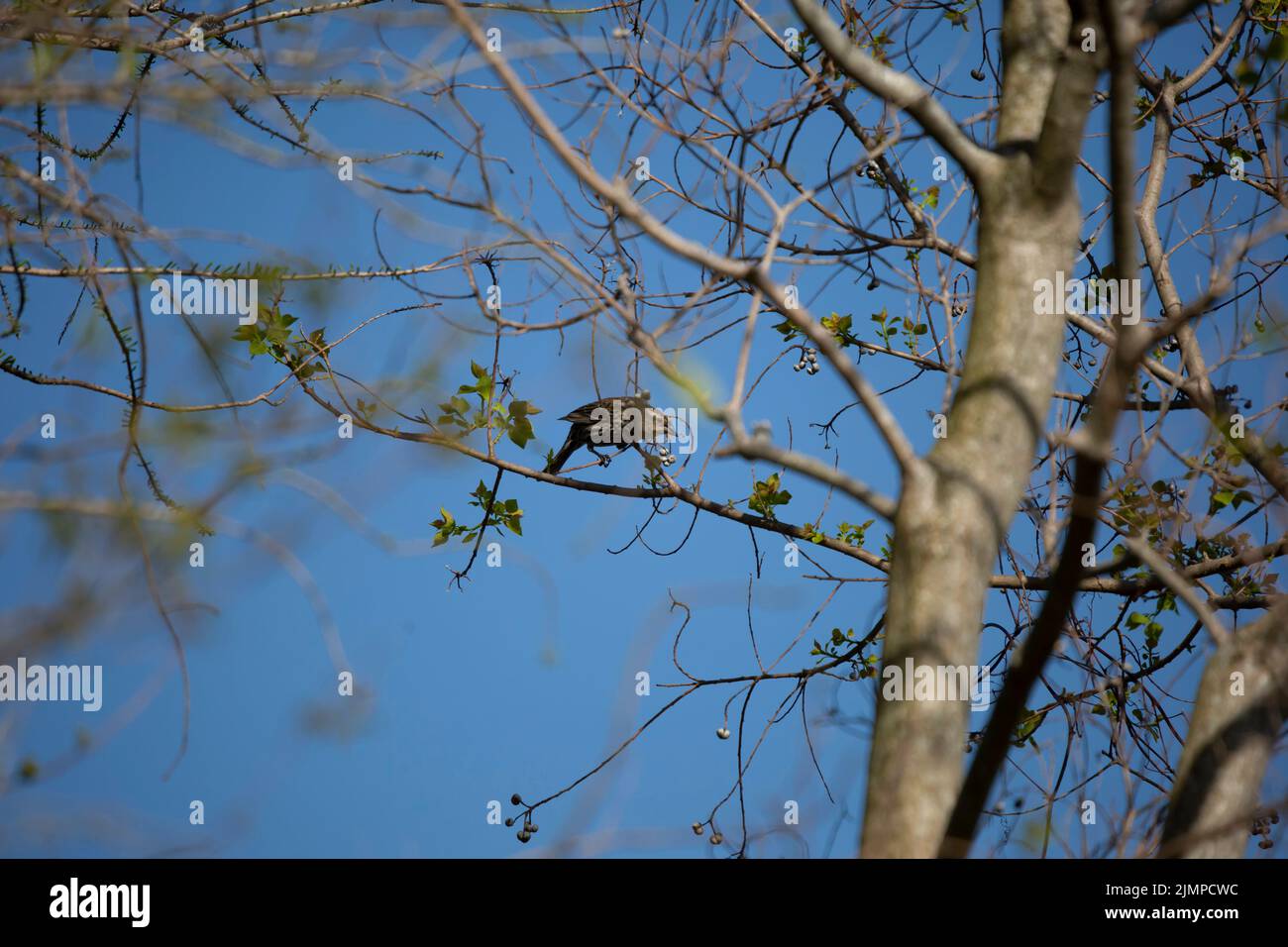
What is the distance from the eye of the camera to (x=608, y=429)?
3.93 m

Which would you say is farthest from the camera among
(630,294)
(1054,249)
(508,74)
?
(630,294)

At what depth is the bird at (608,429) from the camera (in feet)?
13.0

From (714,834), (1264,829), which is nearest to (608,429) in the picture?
(714,834)

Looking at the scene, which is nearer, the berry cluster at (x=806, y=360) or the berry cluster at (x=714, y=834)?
the berry cluster at (x=714, y=834)

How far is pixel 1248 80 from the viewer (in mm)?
3139

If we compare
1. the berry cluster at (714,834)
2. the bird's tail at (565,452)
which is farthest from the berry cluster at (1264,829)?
the bird's tail at (565,452)

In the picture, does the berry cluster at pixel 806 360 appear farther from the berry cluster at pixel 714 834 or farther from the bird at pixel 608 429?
the berry cluster at pixel 714 834

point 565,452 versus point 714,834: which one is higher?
point 565,452

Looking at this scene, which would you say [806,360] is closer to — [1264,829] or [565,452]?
[565,452]

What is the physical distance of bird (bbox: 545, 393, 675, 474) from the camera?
3947 millimetres
